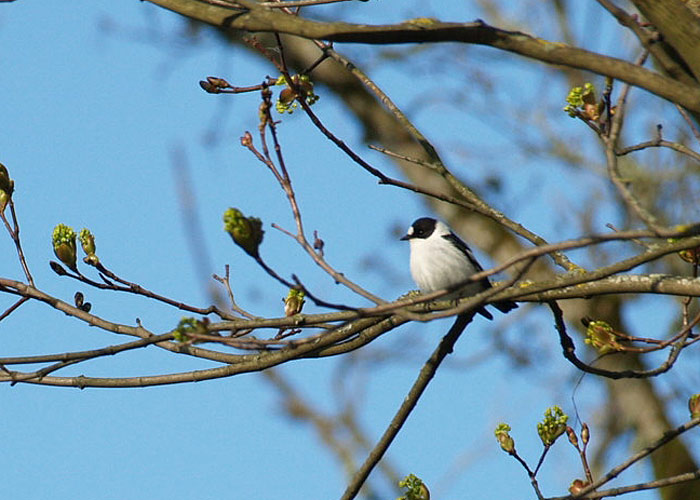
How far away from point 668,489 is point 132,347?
4.96 meters

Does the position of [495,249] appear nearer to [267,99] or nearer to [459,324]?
[459,324]

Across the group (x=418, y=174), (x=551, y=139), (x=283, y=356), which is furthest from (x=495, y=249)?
(x=283, y=356)

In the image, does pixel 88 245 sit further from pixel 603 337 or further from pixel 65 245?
pixel 603 337

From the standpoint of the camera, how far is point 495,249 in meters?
8.88

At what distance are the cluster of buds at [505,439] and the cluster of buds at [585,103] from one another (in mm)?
1180

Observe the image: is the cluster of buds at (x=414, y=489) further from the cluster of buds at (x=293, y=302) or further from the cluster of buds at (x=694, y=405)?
the cluster of buds at (x=694, y=405)

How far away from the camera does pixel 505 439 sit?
350 cm

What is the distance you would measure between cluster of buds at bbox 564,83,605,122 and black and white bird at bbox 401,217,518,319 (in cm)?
169

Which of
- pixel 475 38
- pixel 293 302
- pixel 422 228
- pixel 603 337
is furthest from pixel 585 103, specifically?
pixel 422 228

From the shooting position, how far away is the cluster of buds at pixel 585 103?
342 centimetres

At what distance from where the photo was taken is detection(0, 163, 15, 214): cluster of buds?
347 centimetres

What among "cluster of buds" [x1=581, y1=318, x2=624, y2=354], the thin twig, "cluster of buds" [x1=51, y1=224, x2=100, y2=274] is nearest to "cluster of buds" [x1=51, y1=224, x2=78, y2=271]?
"cluster of buds" [x1=51, y1=224, x2=100, y2=274]

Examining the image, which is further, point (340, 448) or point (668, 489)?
point (340, 448)

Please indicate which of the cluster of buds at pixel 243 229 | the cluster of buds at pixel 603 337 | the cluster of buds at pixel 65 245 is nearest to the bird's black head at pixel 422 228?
the cluster of buds at pixel 603 337
